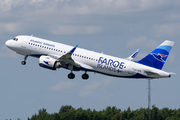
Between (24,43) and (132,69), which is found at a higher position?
(24,43)

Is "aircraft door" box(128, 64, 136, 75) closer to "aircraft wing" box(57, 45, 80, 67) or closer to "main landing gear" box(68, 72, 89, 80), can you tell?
"aircraft wing" box(57, 45, 80, 67)

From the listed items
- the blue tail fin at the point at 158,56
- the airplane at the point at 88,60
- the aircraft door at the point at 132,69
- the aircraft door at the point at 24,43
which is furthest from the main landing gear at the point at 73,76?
the blue tail fin at the point at 158,56

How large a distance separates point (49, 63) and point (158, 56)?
75.3 feet

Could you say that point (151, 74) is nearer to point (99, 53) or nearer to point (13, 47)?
point (99, 53)

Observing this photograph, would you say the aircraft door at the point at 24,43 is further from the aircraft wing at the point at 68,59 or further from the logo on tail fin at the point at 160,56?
the logo on tail fin at the point at 160,56

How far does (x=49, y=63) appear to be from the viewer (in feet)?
358

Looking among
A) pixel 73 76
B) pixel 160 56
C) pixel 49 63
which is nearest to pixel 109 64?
pixel 73 76

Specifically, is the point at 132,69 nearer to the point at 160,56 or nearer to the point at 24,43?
the point at 160,56

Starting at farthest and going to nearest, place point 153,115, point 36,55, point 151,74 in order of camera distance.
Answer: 1. point 153,115
2. point 36,55
3. point 151,74

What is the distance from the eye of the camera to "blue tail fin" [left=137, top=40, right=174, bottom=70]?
105875 millimetres

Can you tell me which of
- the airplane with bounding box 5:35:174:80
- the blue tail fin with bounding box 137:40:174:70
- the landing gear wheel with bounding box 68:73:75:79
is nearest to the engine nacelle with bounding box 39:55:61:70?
the airplane with bounding box 5:35:174:80

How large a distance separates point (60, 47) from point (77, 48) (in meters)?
3.68

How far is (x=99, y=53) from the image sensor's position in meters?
110

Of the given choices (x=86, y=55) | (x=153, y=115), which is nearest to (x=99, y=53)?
(x=86, y=55)
